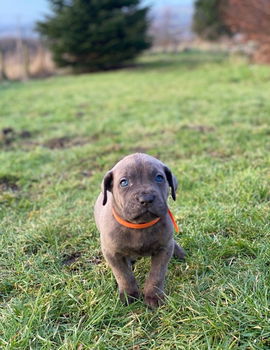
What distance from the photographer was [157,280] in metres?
2.92

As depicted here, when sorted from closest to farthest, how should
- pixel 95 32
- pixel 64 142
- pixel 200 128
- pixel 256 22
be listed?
pixel 64 142 < pixel 200 128 < pixel 256 22 < pixel 95 32

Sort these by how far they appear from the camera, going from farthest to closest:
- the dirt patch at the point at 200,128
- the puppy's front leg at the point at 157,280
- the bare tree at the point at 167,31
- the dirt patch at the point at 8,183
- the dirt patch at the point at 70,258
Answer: the bare tree at the point at 167,31 < the dirt patch at the point at 200,128 < the dirt patch at the point at 8,183 < the dirt patch at the point at 70,258 < the puppy's front leg at the point at 157,280

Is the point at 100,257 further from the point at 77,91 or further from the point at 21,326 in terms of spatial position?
the point at 77,91

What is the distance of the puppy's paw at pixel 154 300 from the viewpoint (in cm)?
286

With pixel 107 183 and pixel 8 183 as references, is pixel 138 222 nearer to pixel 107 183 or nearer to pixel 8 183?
pixel 107 183

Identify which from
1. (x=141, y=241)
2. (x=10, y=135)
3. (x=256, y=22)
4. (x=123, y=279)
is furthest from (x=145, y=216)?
(x=256, y=22)

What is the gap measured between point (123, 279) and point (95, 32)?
778 inches

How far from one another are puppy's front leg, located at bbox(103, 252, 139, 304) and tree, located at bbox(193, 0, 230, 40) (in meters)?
28.5

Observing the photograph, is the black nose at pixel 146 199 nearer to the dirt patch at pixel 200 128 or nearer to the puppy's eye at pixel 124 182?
the puppy's eye at pixel 124 182

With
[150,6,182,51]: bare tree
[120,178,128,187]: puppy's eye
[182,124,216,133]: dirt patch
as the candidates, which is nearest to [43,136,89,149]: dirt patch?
[182,124,216,133]: dirt patch

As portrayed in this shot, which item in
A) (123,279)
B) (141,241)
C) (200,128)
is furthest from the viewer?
(200,128)

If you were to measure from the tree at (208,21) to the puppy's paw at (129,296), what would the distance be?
28.6 metres

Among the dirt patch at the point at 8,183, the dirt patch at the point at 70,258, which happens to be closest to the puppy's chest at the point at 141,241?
the dirt patch at the point at 70,258

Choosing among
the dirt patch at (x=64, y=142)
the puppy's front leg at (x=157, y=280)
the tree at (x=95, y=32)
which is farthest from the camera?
the tree at (x=95, y=32)
